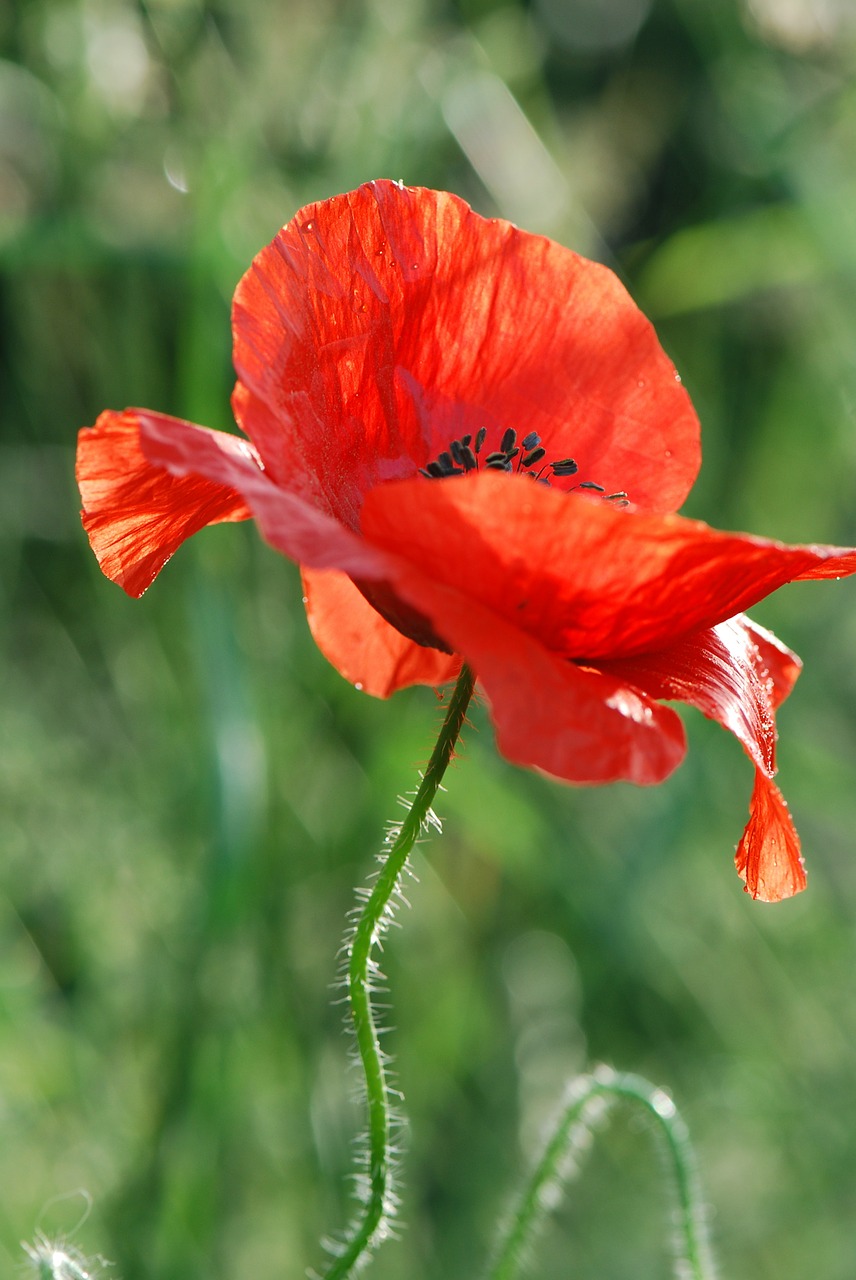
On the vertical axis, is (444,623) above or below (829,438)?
above

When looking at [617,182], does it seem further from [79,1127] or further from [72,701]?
[79,1127]

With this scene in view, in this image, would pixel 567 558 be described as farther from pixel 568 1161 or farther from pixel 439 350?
pixel 568 1161

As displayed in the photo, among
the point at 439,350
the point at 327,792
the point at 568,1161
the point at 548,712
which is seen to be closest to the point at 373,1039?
the point at 548,712

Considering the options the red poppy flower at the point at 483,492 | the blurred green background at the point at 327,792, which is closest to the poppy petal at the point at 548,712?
the red poppy flower at the point at 483,492

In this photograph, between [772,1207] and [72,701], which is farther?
[72,701]

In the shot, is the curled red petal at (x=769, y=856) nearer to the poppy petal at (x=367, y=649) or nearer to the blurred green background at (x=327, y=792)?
the poppy petal at (x=367, y=649)

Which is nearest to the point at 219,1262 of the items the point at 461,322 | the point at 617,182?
the point at 461,322
